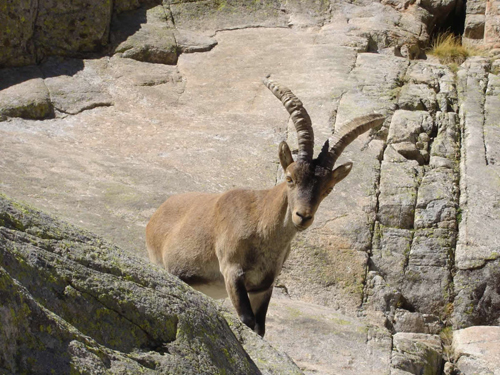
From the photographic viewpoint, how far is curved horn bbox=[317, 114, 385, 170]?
6.92m

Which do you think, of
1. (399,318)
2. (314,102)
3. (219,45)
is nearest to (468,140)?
(314,102)

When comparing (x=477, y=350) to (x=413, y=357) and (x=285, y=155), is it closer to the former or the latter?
(x=413, y=357)

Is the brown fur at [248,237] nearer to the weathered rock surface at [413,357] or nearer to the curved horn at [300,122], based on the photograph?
the curved horn at [300,122]

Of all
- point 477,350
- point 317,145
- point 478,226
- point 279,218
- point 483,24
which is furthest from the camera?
point 483,24

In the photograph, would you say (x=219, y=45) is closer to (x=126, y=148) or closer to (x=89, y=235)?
(x=126, y=148)

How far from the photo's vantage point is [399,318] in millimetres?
9805

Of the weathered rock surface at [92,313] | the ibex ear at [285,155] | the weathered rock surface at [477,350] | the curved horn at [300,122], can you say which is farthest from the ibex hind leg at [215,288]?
the weathered rock surface at [477,350]

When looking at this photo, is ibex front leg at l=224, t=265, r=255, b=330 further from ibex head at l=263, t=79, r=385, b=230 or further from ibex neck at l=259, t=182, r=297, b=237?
ibex head at l=263, t=79, r=385, b=230

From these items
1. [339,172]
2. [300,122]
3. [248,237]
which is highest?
[300,122]

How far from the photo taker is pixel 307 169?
6691mm

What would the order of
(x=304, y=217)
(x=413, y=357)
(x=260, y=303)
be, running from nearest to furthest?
(x=304, y=217) → (x=260, y=303) → (x=413, y=357)

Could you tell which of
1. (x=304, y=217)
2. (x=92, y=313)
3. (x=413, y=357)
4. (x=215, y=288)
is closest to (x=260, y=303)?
(x=215, y=288)

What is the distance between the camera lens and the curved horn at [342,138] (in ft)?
22.7

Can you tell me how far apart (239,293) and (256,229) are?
655mm
